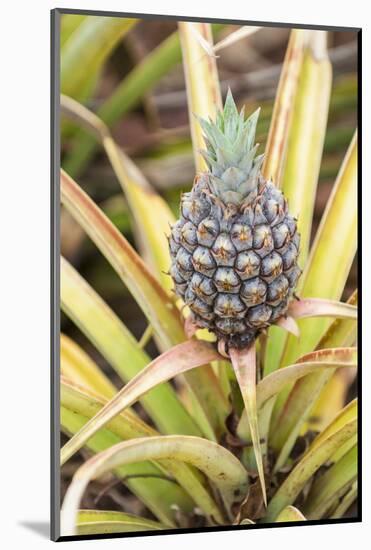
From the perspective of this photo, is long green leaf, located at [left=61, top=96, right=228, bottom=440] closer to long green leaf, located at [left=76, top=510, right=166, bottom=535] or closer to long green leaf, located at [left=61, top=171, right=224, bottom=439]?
long green leaf, located at [left=61, top=171, right=224, bottom=439]

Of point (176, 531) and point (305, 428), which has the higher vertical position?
point (305, 428)

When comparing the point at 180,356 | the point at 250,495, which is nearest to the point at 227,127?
the point at 180,356

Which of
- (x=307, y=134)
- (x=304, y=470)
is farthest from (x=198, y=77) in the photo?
(x=304, y=470)

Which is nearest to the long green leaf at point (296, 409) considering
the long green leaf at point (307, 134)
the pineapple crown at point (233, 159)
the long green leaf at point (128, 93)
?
the long green leaf at point (307, 134)

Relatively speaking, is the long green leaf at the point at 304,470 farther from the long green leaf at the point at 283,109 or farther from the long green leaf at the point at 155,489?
the long green leaf at the point at 283,109

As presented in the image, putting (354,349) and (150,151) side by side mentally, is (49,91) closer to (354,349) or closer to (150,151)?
(150,151)

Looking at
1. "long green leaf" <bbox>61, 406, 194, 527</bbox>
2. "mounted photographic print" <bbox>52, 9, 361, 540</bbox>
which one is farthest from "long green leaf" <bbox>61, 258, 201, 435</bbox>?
"long green leaf" <bbox>61, 406, 194, 527</bbox>

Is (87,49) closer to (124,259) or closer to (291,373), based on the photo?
(124,259)
